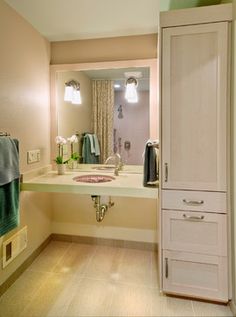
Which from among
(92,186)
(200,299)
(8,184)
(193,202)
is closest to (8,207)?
(8,184)

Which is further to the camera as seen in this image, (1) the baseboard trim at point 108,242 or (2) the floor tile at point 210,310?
(1) the baseboard trim at point 108,242

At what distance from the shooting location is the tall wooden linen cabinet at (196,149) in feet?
4.95

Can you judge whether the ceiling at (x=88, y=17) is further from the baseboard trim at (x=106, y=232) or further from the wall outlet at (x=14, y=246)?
the baseboard trim at (x=106, y=232)

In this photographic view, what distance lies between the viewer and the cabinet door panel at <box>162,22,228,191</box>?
1508 mm

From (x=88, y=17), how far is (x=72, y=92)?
2.44ft

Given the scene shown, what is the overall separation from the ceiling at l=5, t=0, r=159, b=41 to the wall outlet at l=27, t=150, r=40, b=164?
43.4 inches

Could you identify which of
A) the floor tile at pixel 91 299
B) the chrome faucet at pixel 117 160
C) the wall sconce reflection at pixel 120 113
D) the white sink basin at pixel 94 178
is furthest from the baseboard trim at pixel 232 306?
the wall sconce reflection at pixel 120 113

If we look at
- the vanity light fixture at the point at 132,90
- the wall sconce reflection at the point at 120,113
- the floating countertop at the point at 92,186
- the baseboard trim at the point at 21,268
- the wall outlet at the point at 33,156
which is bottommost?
the baseboard trim at the point at 21,268

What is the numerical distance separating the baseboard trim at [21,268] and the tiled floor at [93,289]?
0.03 m

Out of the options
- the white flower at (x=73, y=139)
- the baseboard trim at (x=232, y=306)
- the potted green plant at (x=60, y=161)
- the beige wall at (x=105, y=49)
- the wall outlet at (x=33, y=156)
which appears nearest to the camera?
the baseboard trim at (x=232, y=306)

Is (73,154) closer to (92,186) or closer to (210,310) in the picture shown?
(92,186)

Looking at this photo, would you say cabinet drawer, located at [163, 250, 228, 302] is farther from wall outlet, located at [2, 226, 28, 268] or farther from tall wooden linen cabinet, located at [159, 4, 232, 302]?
wall outlet, located at [2, 226, 28, 268]

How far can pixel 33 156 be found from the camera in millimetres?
2111

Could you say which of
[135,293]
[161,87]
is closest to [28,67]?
[161,87]
